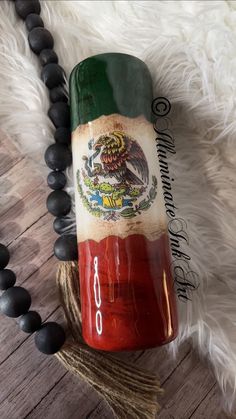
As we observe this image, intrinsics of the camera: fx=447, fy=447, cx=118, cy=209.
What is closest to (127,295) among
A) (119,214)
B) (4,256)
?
(119,214)

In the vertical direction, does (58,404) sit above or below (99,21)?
below

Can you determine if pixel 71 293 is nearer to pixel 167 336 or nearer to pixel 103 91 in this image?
pixel 167 336

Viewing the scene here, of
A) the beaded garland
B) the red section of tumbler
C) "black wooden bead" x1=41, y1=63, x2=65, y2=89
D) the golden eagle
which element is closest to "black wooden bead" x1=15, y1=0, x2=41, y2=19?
the beaded garland

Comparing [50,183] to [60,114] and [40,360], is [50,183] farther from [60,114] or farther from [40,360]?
[40,360]

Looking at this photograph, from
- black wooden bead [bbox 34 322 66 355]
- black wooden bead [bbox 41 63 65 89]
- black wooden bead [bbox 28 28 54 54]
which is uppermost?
black wooden bead [bbox 28 28 54 54]

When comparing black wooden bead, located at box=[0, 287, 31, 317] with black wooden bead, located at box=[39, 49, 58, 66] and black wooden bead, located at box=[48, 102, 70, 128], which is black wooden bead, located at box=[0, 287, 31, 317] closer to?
black wooden bead, located at box=[48, 102, 70, 128]

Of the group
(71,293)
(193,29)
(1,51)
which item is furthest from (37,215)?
(193,29)
